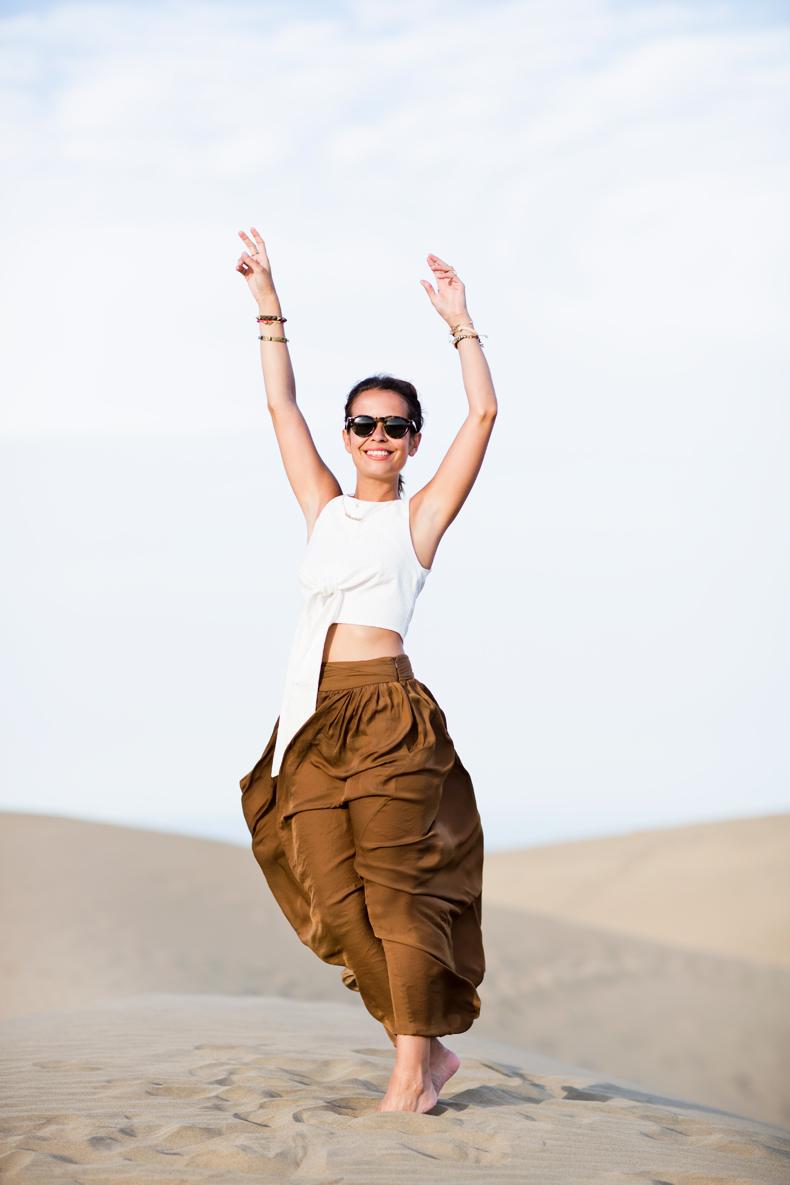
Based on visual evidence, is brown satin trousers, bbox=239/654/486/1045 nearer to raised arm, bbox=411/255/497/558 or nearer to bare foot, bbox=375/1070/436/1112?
bare foot, bbox=375/1070/436/1112

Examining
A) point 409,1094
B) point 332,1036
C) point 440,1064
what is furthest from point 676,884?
point 409,1094

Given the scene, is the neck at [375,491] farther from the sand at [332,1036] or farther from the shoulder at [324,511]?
the sand at [332,1036]

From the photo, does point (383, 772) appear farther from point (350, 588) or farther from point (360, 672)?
point (350, 588)

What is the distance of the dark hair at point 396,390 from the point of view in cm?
525

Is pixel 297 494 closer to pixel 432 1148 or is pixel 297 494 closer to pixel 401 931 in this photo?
pixel 401 931

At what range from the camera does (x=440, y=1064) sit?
193 inches

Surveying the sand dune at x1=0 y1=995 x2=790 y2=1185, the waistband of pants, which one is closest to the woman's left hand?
the waistband of pants

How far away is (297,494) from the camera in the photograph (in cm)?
533

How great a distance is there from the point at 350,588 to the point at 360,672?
307 mm

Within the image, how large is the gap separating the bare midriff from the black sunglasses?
0.75 m

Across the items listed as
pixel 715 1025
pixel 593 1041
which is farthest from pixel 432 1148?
pixel 715 1025

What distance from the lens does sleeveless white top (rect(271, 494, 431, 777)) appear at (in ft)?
16.2

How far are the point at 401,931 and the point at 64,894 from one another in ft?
31.1

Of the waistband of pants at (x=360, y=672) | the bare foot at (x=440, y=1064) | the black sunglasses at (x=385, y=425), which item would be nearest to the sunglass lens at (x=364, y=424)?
the black sunglasses at (x=385, y=425)
